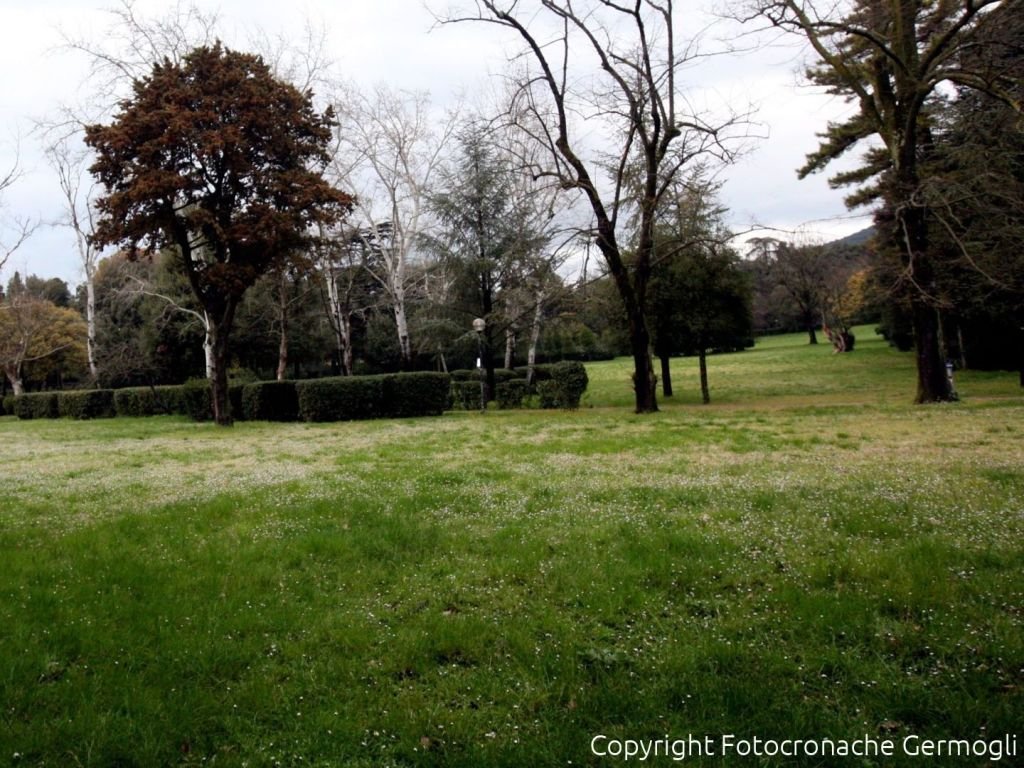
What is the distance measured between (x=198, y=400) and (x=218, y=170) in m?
8.77

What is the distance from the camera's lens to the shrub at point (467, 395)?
2336 cm

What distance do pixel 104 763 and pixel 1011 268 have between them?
65.7 feet

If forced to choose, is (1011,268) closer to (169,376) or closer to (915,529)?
(915,529)

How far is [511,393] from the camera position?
23.3m

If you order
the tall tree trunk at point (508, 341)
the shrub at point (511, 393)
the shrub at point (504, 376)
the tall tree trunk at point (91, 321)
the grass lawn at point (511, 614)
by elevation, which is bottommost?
the grass lawn at point (511, 614)

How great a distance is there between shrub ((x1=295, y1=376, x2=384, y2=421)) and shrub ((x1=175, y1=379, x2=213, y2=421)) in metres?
5.01

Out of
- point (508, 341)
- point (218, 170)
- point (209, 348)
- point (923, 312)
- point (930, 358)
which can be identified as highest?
point (218, 170)

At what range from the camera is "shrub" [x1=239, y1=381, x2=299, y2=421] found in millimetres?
20250

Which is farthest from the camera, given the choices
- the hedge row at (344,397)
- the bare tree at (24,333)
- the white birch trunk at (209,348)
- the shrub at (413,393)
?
the bare tree at (24,333)

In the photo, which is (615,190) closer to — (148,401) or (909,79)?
(909,79)

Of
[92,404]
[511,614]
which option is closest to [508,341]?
[92,404]

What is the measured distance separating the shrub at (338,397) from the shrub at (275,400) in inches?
46.3

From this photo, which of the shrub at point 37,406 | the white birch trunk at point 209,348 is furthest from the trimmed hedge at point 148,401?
the shrub at point 37,406

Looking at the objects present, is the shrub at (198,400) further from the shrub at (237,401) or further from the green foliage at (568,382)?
the green foliage at (568,382)
